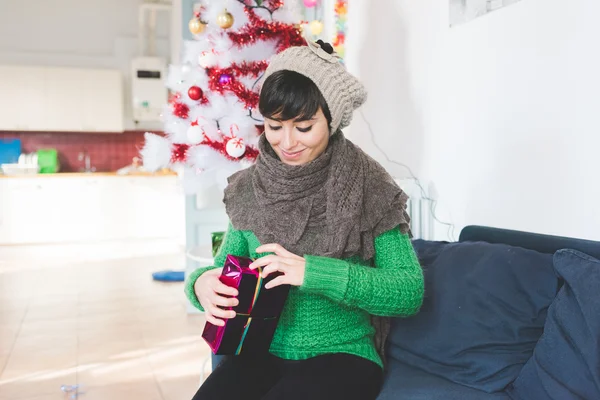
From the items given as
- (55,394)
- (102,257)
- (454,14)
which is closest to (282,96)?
(454,14)

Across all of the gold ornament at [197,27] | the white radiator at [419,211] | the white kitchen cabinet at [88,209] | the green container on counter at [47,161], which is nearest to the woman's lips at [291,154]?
the white radiator at [419,211]

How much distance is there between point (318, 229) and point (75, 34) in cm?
604

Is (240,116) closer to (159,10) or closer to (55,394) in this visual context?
(55,394)

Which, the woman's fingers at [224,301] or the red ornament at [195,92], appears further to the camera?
the red ornament at [195,92]

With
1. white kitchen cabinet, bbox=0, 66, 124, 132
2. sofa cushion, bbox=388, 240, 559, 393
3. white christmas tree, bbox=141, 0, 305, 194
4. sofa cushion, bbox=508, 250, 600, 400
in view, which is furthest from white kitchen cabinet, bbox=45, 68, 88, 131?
sofa cushion, bbox=508, 250, 600, 400

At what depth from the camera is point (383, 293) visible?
3.86ft

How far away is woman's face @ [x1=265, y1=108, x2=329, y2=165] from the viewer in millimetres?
1285

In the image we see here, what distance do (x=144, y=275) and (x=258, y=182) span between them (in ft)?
11.8

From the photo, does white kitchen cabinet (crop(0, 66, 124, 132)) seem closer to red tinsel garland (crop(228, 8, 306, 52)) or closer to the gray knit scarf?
red tinsel garland (crop(228, 8, 306, 52))

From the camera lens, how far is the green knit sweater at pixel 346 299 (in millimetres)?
1156

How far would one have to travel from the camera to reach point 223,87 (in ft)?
7.80

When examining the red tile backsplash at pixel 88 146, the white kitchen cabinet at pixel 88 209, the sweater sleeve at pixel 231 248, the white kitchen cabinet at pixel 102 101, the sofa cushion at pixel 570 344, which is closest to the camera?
the sofa cushion at pixel 570 344

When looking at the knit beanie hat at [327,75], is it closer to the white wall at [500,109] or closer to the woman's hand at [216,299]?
the woman's hand at [216,299]

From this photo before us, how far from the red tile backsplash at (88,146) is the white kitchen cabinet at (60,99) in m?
0.32
